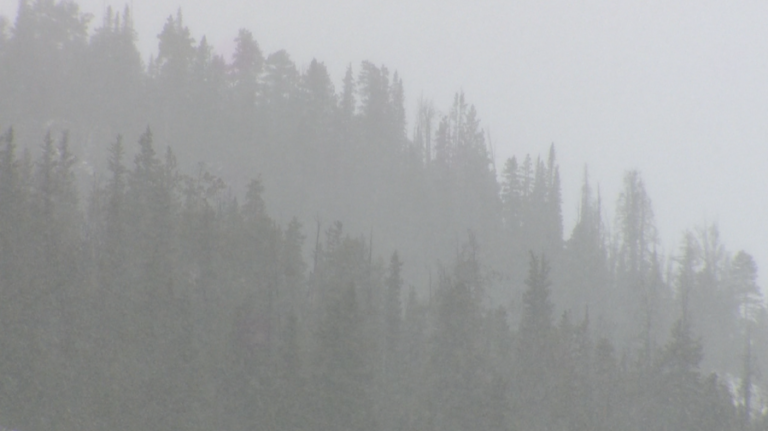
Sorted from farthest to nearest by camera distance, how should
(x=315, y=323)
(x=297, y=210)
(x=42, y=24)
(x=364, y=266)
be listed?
(x=42, y=24) → (x=297, y=210) → (x=364, y=266) → (x=315, y=323)

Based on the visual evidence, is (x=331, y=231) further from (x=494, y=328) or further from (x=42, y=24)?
A: (x=42, y=24)

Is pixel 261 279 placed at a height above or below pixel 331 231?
below

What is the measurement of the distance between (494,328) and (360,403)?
59.5 feet

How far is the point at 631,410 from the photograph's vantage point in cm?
5497

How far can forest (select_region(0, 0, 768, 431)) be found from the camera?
38656 mm

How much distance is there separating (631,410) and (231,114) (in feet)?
210

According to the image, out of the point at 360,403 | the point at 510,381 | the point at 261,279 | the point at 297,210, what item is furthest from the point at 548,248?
the point at 360,403

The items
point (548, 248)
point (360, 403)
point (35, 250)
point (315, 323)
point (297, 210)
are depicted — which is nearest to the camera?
point (360, 403)

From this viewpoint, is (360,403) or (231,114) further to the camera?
(231,114)

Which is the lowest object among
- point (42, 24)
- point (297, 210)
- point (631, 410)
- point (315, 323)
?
point (631, 410)

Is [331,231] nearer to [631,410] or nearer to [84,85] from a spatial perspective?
[631,410]

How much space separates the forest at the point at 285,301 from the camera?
38.7 meters

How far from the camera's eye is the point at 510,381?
49.2 meters

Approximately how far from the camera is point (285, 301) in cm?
4950
